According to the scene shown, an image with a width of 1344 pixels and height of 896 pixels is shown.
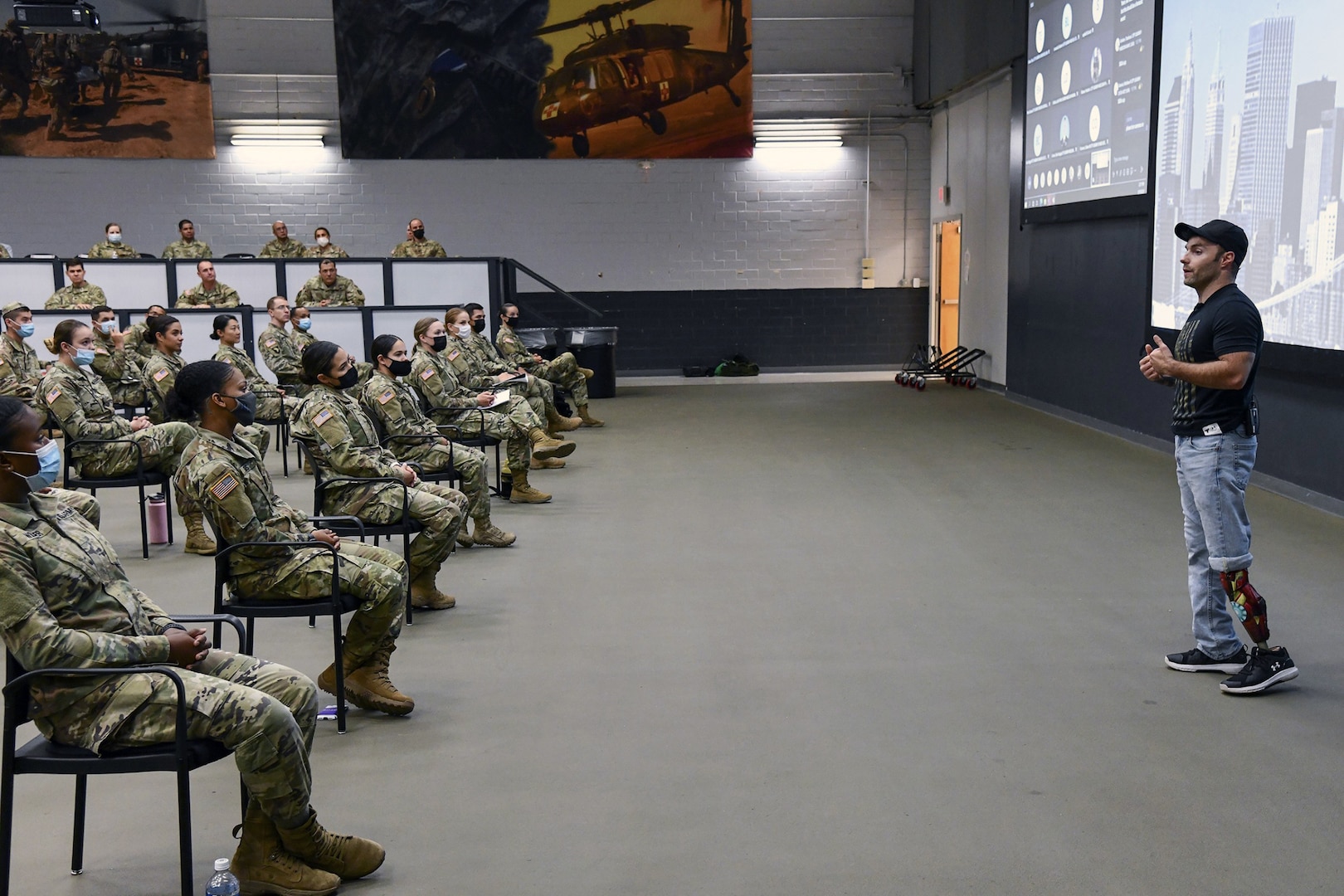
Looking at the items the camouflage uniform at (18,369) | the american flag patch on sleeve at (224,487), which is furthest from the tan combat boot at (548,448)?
the american flag patch on sleeve at (224,487)

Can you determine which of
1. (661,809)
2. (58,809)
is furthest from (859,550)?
(58,809)

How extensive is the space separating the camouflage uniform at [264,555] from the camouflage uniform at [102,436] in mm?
2547

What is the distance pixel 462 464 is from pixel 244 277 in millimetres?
6962

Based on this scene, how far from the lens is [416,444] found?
598cm

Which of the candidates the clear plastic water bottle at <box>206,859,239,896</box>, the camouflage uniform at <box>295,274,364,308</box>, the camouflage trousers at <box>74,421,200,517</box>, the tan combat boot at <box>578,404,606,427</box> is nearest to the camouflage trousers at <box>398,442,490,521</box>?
the camouflage trousers at <box>74,421,200,517</box>

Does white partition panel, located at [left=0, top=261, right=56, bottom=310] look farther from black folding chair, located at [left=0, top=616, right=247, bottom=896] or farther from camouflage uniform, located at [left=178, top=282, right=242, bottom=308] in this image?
black folding chair, located at [left=0, top=616, right=247, bottom=896]

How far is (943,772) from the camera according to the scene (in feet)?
11.0

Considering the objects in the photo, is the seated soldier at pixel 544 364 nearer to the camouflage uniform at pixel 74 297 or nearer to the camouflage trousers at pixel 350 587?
the camouflage uniform at pixel 74 297

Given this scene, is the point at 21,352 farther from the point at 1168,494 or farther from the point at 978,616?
the point at 1168,494

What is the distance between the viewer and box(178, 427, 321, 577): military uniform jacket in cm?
362

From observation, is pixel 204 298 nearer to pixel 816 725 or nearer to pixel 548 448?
pixel 548 448

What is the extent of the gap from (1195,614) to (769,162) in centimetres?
1297

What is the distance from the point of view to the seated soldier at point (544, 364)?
10508 millimetres

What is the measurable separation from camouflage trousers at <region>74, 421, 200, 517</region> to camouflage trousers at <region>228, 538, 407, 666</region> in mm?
2598
